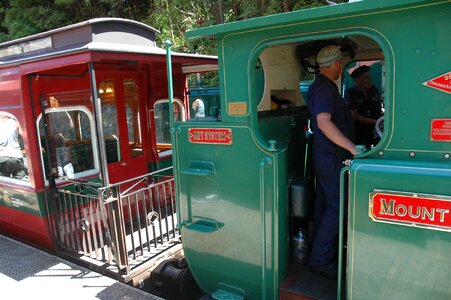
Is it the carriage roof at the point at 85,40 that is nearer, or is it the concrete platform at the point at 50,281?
the concrete platform at the point at 50,281

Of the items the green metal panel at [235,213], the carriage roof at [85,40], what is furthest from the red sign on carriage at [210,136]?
the carriage roof at [85,40]

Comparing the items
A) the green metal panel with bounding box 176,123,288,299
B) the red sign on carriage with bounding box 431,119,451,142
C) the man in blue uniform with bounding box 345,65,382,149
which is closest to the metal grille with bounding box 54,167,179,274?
the green metal panel with bounding box 176,123,288,299

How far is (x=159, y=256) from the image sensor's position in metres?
4.16

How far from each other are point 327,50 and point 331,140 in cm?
70

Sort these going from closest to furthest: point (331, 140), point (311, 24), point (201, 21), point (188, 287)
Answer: point (311, 24)
point (331, 140)
point (188, 287)
point (201, 21)

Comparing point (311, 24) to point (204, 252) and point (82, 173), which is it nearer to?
point (204, 252)

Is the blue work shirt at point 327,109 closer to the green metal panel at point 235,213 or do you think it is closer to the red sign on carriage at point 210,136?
the green metal panel at point 235,213

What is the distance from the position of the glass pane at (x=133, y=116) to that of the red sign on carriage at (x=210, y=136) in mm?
2658

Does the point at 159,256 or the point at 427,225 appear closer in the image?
the point at 427,225

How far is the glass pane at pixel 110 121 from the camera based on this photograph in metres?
5.02

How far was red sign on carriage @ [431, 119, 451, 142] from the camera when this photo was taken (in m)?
1.98

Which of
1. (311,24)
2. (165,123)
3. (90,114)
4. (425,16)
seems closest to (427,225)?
(425,16)

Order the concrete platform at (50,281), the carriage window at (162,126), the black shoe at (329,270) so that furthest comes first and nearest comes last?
1. the carriage window at (162,126)
2. the concrete platform at (50,281)
3. the black shoe at (329,270)

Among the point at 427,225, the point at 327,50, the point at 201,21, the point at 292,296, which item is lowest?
the point at 292,296
